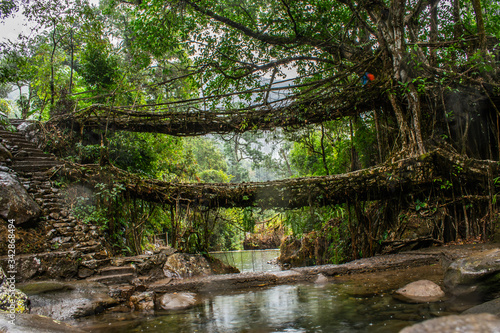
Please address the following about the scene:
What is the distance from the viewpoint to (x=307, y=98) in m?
7.33

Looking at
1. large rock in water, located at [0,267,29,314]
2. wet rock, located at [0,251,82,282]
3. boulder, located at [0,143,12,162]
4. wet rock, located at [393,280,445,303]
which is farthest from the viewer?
boulder, located at [0,143,12,162]

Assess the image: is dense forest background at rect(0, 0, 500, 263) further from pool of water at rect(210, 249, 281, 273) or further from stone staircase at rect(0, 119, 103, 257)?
pool of water at rect(210, 249, 281, 273)

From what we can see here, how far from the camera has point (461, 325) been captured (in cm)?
177

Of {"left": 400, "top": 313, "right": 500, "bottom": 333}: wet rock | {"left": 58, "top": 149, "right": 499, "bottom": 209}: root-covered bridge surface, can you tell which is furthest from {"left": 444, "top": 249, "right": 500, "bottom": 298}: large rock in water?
{"left": 58, "top": 149, "right": 499, "bottom": 209}: root-covered bridge surface

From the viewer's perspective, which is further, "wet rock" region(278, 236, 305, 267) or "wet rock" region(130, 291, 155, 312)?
"wet rock" region(278, 236, 305, 267)

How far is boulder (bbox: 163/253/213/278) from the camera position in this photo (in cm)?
644

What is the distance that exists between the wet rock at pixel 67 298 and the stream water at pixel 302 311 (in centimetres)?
28

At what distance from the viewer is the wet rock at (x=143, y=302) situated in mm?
4673

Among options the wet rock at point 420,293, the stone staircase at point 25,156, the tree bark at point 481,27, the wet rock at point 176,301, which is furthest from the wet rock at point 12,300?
the tree bark at point 481,27

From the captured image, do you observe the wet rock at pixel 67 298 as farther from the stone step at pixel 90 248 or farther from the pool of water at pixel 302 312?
the stone step at pixel 90 248

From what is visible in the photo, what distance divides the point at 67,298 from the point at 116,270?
3.82ft

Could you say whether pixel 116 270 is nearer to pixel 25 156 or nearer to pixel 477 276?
pixel 25 156

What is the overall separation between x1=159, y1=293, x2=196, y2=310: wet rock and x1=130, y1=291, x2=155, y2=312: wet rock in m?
0.15

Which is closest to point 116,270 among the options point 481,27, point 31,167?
point 31,167
